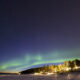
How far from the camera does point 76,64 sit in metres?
135

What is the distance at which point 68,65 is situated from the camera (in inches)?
5379

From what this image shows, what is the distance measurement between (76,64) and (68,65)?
25.7 feet
